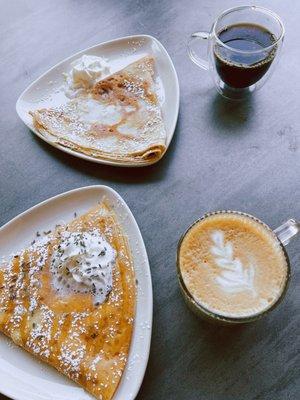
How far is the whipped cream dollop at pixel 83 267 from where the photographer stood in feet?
3.83

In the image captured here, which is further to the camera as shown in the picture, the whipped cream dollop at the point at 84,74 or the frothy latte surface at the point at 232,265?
the whipped cream dollop at the point at 84,74

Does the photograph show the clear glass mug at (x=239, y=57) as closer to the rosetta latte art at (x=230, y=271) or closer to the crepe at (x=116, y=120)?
the crepe at (x=116, y=120)

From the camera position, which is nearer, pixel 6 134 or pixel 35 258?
pixel 35 258

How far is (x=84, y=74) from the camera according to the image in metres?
1.45

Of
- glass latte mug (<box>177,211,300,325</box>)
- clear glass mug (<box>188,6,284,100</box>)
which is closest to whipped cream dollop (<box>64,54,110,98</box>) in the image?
clear glass mug (<box>188,6,284,100</box>)

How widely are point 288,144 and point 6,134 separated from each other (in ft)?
2.48

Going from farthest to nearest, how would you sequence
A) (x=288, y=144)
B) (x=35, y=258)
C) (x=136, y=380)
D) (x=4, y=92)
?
(x=4, y=92)
(x=288, y=144)
(x=35, y=258)
(x=136, y=380)

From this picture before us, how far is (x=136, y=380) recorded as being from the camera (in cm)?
108

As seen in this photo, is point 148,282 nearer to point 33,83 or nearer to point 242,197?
point 242,197

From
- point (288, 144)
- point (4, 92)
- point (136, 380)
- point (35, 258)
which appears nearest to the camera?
point (136, 380)

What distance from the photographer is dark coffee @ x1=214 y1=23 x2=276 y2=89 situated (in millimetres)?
1326

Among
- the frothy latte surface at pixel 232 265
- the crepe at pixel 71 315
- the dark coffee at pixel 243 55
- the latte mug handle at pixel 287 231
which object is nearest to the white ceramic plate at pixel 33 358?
the crepe at pixel 71 315

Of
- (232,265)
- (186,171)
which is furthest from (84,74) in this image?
(232,265)

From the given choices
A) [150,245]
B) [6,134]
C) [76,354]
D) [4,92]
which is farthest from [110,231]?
[4,92]
